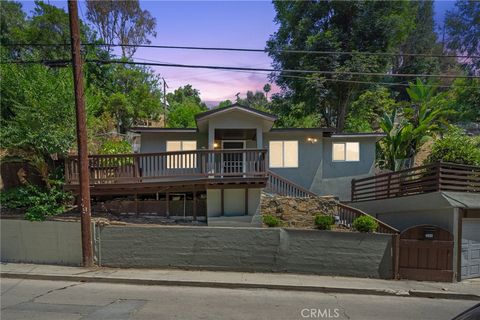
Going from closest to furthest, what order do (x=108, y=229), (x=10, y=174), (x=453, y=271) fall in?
(x=453, y=271) < (x=108, y=229) < (x=10, y=174)

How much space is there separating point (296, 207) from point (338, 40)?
15190 millimetres

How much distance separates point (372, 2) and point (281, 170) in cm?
1439

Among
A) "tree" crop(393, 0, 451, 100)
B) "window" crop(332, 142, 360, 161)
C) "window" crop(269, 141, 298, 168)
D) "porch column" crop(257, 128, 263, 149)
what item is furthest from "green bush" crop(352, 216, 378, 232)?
"tree" crop(393, 0, 451, 100)

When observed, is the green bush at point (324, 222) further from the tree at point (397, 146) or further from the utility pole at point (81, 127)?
the tree at point (397, 146)

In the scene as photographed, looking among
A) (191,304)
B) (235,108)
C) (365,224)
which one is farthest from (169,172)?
(365,224)

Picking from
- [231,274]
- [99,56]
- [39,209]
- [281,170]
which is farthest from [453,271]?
[99,56]

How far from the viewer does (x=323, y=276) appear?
36.0ft

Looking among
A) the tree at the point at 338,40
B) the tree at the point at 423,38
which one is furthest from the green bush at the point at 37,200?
the tree at the point at 423,38

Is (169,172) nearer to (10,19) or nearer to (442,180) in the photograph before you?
(442,180)

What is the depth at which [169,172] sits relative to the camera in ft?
42.3

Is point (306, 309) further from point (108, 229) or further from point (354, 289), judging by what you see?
point (108, 229)

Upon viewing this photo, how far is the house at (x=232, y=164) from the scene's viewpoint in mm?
12422

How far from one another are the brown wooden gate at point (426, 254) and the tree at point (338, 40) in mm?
13246

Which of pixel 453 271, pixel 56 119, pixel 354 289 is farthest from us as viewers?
pixel 56 119
